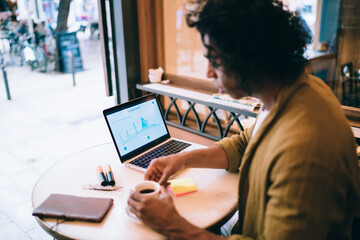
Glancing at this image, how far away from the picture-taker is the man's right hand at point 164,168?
128cm

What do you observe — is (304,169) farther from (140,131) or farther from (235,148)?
(140,131)

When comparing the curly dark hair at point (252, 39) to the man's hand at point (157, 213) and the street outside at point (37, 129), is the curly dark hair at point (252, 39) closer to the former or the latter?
the man's hand at point (157, 213)

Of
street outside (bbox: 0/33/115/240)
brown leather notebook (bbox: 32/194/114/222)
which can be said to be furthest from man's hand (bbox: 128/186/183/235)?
street outside (bbox: 0/33/115/240)

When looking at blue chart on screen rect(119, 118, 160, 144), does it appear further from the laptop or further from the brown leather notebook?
the brown leather notebook

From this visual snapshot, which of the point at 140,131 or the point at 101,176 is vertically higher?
the point at 140,131

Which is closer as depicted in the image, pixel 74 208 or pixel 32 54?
pixel 74 208

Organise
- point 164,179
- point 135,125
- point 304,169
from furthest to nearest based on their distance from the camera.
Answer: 1. point 135,125
2. point 164,179
3. point 304,169

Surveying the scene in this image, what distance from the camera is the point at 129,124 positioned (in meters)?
1.55

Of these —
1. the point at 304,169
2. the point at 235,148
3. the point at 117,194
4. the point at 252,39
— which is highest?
the point at 252,39

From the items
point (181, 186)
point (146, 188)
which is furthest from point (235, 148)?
point (146, 188)

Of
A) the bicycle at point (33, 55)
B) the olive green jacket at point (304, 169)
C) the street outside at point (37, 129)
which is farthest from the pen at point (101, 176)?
the bicycle at point (33, 55)

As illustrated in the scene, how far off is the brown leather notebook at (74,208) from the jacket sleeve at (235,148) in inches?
21.2

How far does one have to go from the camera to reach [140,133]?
1.59 m

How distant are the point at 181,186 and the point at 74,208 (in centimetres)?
42
